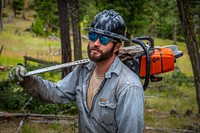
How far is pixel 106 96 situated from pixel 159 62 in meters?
0.83

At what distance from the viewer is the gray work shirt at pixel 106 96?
112 inches

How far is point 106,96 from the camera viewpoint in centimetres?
300

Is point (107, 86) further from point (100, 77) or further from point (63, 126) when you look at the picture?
point (63, 126)

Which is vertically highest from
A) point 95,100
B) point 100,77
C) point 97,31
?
point 97,31

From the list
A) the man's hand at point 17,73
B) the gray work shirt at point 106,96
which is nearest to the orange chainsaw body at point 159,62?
the gray work shirt at point 106,96

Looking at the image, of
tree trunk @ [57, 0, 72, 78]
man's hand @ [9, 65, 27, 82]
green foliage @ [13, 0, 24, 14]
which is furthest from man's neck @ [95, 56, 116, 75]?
green foliage @ [13, 0, 24, 14]

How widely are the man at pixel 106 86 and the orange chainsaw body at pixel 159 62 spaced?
34cm

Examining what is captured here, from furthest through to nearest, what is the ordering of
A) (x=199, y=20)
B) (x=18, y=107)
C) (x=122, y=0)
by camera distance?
(x=122, y=0) < (x=199, y=20) < (x=18, y=107)

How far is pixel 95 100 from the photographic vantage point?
10.2ft

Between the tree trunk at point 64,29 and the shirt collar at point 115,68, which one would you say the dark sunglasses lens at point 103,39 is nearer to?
the shirt collar at point 115,68

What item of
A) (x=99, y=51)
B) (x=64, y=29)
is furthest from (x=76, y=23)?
(x=99, y=51)

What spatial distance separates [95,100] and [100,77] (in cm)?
24

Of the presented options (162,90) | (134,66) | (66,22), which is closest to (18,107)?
(66,22)

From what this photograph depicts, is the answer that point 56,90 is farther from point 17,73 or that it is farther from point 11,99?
point 11,99
